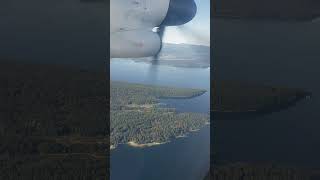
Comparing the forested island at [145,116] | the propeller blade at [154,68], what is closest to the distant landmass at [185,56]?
the propeller blade at [154,68]

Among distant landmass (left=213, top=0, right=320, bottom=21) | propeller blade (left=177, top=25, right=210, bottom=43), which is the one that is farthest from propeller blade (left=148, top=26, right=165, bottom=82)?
distant landmass (left=213, top=0, right=320, bottom=21)

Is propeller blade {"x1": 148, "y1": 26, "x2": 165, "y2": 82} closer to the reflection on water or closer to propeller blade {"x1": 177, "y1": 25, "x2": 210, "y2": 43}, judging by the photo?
the reflection on water

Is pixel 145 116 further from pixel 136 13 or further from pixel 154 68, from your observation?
pixel 136 13

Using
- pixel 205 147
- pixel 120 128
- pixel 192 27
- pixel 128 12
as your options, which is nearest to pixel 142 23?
pixel 128 12

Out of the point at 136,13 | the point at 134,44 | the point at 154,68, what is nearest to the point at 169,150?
the point at 154,68

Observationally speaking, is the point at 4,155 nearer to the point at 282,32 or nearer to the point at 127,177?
the point at 127,177

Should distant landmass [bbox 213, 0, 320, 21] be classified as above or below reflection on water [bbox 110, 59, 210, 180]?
above
